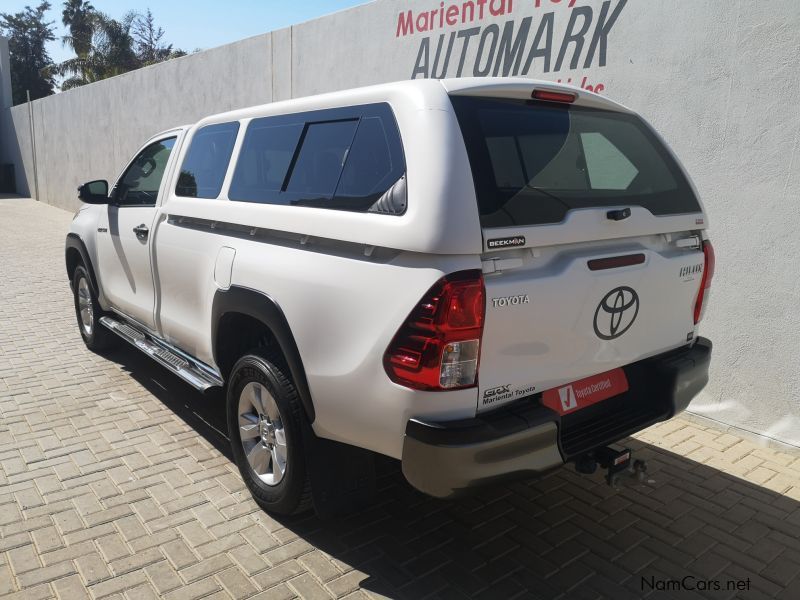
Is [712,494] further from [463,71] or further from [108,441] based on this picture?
[463,71]

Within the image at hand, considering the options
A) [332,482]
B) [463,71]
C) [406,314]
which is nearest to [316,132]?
[406,314]

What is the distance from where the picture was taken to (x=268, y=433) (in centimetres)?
324

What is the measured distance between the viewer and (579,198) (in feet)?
8.93

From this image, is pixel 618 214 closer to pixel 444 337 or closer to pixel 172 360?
pixel 444 337

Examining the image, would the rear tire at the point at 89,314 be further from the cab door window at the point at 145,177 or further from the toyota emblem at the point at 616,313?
the toyota emblem at the point at 616,313

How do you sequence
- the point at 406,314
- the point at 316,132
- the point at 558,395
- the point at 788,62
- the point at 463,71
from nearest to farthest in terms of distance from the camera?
the point at 406,314 → the point at 558,395 → the point at 316,132 → the point at 788,62 → the point at 463,71

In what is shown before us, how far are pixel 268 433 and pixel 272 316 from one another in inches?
26.7

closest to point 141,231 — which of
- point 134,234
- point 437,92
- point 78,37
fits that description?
point 134,234

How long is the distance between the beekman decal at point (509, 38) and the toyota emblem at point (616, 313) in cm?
289

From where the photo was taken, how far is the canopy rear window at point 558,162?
246 cm

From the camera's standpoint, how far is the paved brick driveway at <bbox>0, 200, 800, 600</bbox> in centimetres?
284

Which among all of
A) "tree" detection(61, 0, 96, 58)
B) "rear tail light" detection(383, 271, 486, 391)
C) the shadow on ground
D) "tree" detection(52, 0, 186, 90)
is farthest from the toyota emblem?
"tree" detection(61, 0, 96, 58)

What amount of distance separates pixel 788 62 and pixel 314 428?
11.9 ft

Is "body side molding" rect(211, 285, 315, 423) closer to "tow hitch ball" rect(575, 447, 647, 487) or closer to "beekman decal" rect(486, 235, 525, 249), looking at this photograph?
"beekman decal" rect(486, 235, 525, 249)
